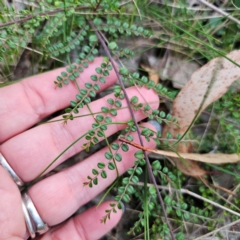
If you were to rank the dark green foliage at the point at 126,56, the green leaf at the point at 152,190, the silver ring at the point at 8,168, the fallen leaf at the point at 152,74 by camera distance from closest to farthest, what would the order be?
the green leaf at the point at 152,190 < the dark green foliage at the point at 126,56 < the silver ring at the point at 8,168 < the fallen leaf at the point at 152,74

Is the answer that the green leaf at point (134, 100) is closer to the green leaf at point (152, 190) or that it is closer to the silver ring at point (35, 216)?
the green leaf at point (152, 190)

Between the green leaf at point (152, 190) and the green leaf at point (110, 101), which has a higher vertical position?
the green leaf at point (110, 101)

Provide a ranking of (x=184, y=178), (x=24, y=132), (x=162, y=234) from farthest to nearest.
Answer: (x=184, y=178) → (x=24, y=132) → (x=162, y=234)

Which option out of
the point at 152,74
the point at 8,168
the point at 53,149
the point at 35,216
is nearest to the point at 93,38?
the point at 152,74

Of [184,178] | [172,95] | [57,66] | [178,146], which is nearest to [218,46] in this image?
[172,95]

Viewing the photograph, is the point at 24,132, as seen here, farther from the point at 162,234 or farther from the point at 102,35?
the point at 162,234

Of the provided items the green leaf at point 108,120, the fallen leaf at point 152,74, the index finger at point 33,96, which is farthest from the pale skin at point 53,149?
the fallen leaf at point 152,74

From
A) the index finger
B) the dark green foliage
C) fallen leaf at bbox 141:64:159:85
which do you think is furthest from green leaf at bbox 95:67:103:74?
fallen leaf at bbox 141:64:159:85
